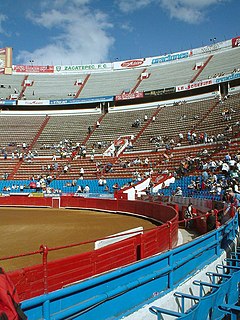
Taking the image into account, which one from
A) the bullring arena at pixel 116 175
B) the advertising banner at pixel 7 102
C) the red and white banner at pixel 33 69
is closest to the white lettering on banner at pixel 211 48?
the bullring arena at pixel 116 175

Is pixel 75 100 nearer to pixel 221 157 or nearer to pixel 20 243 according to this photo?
pixel 221 157

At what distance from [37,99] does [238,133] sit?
1170 inches

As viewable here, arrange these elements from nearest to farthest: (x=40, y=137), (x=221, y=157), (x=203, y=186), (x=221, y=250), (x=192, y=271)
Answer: (x=192, y=271) → (x=221, y=250) → (x=203, y=186) → (x=221, y=157) → (x=40, y=137)

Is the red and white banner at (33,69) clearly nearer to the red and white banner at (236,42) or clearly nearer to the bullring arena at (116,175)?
the bullring arena at (116,175)

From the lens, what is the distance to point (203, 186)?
68.2 feet

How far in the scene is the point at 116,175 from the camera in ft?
104

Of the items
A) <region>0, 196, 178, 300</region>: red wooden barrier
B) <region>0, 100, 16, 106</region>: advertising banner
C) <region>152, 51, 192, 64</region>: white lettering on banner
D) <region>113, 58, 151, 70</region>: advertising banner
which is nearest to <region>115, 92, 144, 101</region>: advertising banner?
<region>113, 58, 151, 70</region>: advertising banner

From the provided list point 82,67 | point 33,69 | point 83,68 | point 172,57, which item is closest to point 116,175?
point 172,57

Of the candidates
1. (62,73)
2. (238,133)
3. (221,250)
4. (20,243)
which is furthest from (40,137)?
(221,250)

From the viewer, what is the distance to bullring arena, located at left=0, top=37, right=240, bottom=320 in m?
4.96

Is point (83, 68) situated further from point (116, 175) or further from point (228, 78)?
point (116, 175)

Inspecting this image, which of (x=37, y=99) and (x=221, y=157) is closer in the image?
(x=221, y=157)

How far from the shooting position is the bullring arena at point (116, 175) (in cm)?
496

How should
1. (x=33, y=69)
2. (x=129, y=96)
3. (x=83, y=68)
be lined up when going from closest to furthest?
1. (x=129, y=96)
2. (x=83, y=68)
3. (x=33, y=69)
